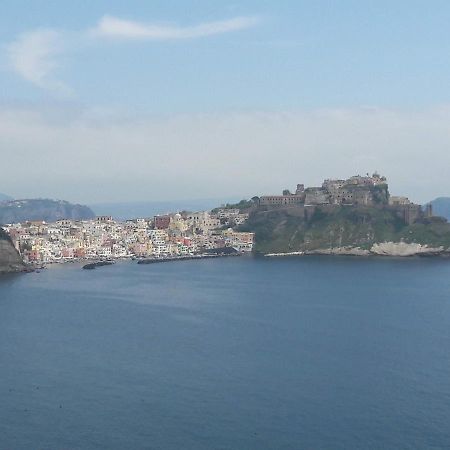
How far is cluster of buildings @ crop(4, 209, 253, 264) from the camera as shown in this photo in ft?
252

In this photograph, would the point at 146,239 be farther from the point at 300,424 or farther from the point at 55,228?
the point at 300,424

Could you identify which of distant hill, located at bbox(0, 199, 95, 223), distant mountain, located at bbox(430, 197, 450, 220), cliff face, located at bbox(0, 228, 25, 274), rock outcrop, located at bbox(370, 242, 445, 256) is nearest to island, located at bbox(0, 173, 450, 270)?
rock outcrop, located at bbox(370, 242, 445, 256)

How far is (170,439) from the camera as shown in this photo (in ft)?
72.9

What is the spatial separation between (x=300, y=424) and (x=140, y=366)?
8426mm

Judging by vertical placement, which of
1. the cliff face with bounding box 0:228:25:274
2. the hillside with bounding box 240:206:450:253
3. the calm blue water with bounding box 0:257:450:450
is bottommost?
the calm blue water with bounding box 0:257:450:450

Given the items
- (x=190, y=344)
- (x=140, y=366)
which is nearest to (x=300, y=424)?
(x=140, y=366)

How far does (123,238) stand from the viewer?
8300cm

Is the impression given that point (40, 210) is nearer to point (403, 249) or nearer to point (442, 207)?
point (442, 207)

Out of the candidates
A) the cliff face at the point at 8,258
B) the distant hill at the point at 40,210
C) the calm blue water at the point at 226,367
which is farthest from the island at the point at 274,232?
the distant hill at the point at 40,210

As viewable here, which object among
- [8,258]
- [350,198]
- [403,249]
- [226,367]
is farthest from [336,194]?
[226,367]

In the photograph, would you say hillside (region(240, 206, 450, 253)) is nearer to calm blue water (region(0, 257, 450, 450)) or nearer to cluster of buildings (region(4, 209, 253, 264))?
cluster of buildings (region(4, 209, 253, 264))

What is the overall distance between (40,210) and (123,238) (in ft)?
284

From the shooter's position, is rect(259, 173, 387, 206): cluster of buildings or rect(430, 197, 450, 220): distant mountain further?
rect(430, 197, 450, 220): distant mountain

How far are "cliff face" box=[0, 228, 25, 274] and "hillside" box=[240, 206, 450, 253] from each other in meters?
24.7
